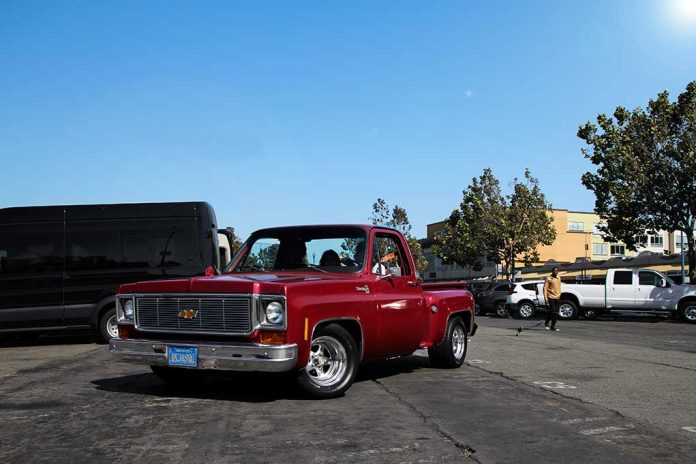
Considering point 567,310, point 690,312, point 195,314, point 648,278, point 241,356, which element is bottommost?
point 567,310

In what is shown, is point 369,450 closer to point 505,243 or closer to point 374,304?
point 374,304

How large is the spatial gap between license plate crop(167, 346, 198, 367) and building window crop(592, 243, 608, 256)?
84684 millimetres

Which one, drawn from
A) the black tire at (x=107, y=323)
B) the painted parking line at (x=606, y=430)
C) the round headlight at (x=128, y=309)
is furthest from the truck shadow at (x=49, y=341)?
the painted parking line at (x=606, y=430)

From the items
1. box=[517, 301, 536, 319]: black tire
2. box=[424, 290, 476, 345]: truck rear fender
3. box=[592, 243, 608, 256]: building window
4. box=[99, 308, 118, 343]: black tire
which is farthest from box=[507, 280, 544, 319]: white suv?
box=[592, 243, 608, 256]: building window

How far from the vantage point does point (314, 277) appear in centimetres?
695

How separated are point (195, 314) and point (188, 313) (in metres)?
0.09

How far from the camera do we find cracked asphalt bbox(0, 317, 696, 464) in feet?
15.0

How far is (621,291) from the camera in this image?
2586 centimetres

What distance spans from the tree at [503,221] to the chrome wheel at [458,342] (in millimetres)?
→ 37795

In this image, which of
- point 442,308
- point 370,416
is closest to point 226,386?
point 370,416

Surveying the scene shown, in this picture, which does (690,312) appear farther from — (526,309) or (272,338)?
(272,338)

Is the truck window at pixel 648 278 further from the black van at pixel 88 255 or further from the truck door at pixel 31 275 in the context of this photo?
the truck door at pixel 31 275

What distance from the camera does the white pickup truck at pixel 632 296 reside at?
2467cm

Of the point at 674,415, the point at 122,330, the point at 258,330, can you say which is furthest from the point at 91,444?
the point at 674,415
